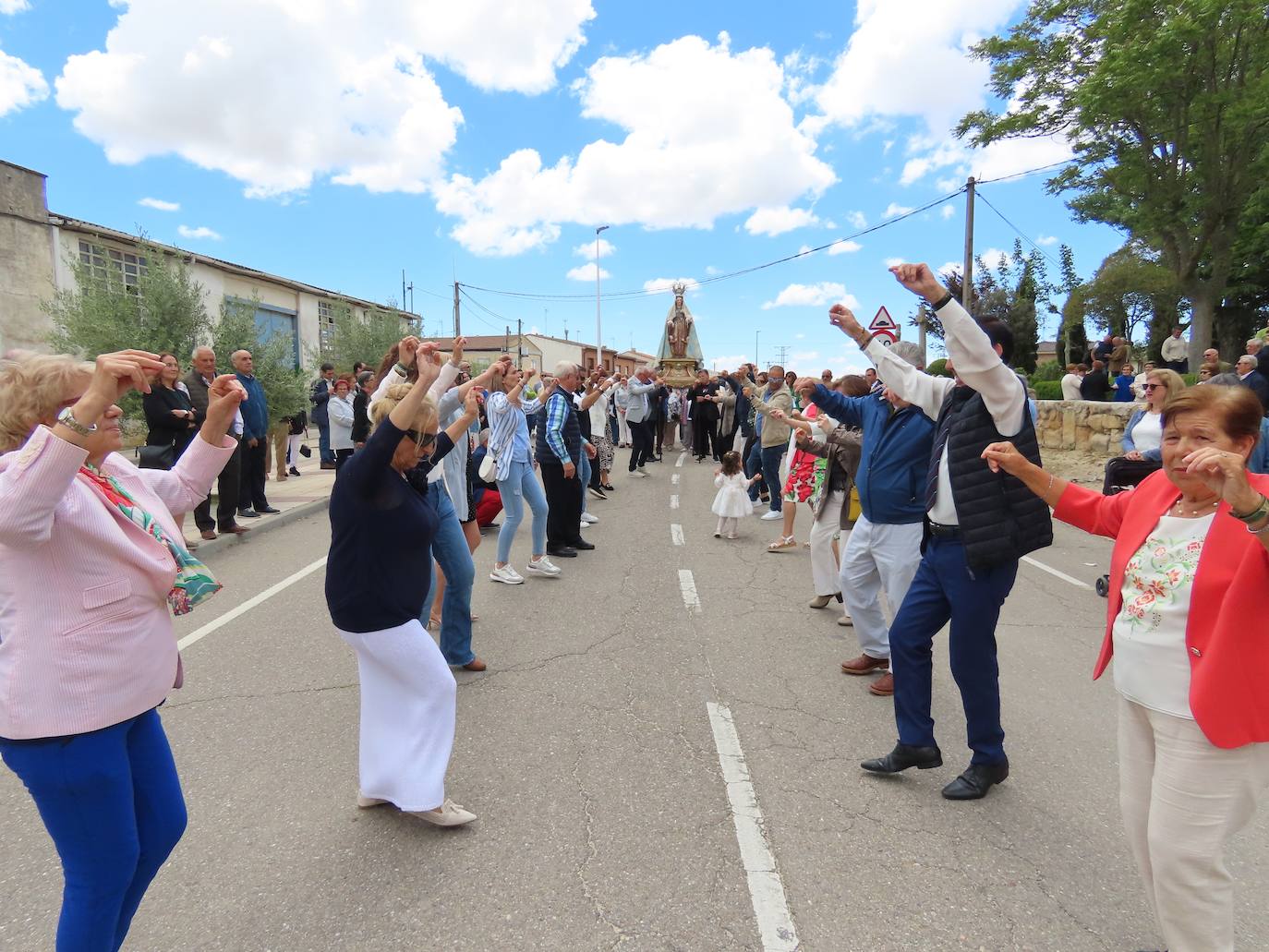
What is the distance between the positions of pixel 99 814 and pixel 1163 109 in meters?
25.3

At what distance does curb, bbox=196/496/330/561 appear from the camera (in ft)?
26.3

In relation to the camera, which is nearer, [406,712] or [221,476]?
[406,712]

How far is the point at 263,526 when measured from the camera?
9.38 m

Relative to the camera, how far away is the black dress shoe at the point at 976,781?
3.31 meters

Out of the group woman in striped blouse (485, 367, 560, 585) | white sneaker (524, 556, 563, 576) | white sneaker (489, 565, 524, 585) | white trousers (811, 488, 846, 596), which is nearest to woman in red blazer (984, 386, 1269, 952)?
white trousers (811, 488, 846, 596)

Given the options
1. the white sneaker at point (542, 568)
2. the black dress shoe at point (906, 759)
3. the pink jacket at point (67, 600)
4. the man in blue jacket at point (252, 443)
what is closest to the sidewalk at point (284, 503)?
the man in blue jacket at point (252, 443)

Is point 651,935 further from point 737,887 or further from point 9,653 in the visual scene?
point 9,653

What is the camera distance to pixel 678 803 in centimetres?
324

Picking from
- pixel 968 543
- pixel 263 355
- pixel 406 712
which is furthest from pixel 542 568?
pixel 263 355

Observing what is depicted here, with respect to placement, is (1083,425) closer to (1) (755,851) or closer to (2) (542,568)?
(2) (542,568)

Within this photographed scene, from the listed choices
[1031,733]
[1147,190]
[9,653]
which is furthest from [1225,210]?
[9,653]

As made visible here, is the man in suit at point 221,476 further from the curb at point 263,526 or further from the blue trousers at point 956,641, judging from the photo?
the blue trousers at point 956,641

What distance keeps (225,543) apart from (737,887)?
7.46 m

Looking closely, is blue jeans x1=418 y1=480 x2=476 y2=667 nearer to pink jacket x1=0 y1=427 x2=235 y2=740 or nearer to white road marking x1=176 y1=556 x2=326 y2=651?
white road marking x1=176 y1=556 x2=326 y2=651
